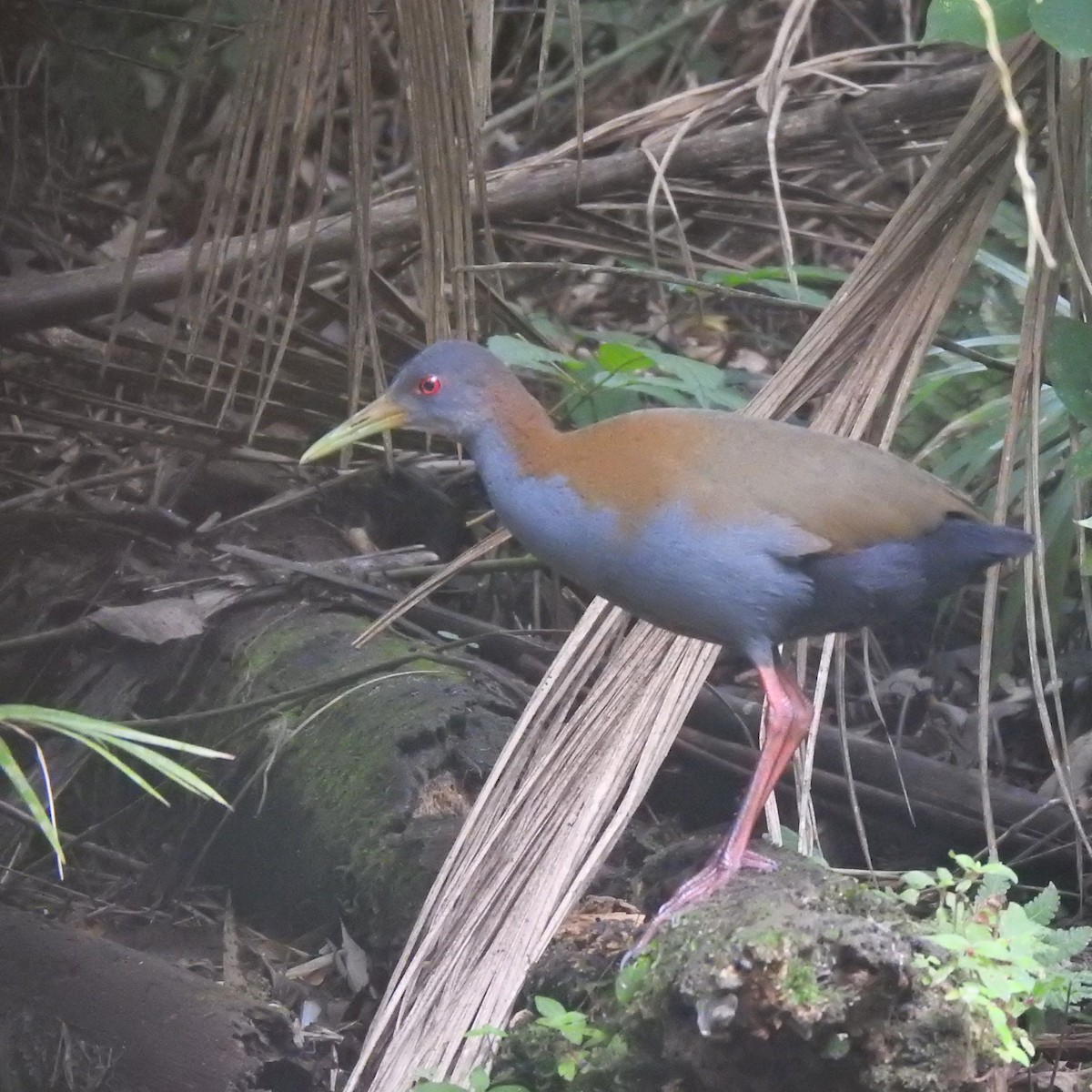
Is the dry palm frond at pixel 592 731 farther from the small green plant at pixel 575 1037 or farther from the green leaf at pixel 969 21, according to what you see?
the green leaf at pixel 969 21

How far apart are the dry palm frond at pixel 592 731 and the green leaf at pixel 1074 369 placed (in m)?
0.23

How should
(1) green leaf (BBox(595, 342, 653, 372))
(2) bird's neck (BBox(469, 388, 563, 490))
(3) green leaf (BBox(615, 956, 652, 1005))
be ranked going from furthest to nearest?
(1) green leaf (BBox(595, 342, 653, 372)), (2) bird's neck (BBox(469, 388, 563, 490)), (3) green leaf (BBox(615, 956, 652, 1005))

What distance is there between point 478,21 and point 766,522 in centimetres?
136

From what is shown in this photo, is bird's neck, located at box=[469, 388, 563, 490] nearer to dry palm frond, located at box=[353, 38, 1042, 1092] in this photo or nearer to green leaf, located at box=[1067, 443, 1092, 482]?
dry palm frond, located at box=[353, 38, 1042, 1092]

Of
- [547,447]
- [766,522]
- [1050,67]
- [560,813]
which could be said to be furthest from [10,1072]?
[1050,67]

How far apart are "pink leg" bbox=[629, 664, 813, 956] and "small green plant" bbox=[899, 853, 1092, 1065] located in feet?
0.92

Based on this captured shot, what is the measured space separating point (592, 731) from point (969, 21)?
1.36 m

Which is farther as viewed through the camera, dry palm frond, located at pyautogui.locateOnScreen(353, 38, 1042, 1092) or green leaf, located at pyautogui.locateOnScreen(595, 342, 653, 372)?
green leaf, located at pyautogui.locateOnScreen(595, 342, 653, 372)

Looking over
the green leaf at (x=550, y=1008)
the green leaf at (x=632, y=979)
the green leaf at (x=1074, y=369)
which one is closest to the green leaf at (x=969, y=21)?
the green leaf at (x=1074, y=369)

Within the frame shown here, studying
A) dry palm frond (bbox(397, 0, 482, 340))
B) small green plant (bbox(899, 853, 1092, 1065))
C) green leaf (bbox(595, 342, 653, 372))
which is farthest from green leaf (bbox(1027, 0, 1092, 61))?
green leaf (bbox(595, 342, 653, 372))

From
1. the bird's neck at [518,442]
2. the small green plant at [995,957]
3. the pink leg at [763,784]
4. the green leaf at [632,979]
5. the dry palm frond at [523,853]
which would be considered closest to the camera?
the small green plant at [995,957]

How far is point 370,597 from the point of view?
13.4ft

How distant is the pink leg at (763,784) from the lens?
2.40m

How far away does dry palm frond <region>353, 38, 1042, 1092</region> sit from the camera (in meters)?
2.22
